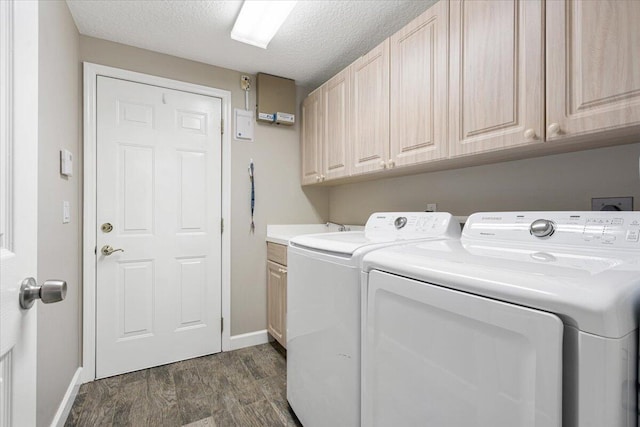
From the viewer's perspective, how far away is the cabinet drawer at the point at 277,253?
2.22 metres

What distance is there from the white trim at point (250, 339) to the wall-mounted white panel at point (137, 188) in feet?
3.62

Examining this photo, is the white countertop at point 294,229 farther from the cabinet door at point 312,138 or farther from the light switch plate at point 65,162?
the light switch plate at point 65,162

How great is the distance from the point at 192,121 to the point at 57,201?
3.54 feet

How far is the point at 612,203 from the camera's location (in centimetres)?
120

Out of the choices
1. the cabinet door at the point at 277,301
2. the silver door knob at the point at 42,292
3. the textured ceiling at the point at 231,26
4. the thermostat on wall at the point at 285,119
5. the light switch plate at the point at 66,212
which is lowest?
the cabinet door at the point at 277,301

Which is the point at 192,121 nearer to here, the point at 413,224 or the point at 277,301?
the point at 277,301

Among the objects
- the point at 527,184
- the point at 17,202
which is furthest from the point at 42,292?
the point at 527,184

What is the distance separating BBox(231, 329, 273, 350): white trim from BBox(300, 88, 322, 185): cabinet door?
1.37 metres

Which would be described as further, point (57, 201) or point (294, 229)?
point (294, 229)

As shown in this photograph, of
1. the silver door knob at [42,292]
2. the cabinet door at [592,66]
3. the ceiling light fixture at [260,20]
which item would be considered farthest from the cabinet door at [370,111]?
the silver door knob at [42,292]

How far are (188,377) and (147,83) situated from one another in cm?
209

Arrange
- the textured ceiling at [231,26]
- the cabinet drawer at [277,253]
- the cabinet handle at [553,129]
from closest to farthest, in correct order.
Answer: the cabinet handle at [553,129]
the textured ceiling at [231,26]
the cabinet drawer at [277,253]

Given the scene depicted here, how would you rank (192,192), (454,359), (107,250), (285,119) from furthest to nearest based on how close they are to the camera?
(285,119) < (192,192) < (107,250) < (454,359)

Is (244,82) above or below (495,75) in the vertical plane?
above
